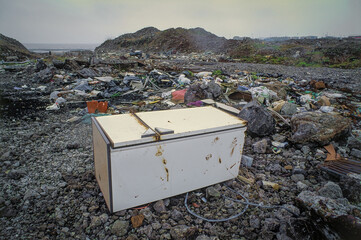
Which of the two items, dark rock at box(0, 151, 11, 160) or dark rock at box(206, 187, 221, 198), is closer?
dark rock at box(206, 187, 221, 198)

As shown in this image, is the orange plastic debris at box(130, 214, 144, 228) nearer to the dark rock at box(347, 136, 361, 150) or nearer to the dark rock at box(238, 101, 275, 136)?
the dark rock at box(238, 101, 275, 136)

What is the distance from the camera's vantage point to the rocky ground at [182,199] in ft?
5.71

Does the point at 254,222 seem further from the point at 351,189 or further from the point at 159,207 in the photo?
the point at 351,189

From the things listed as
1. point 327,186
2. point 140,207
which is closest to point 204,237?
point 140,207

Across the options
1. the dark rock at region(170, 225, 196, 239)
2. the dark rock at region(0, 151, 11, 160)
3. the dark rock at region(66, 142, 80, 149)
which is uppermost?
the dark rock at region(66, 142, 80, 149)

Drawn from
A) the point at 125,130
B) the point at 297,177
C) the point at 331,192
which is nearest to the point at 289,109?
the point at 297,177

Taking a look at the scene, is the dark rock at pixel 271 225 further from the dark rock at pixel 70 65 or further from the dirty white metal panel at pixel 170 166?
the dark rock at pixel 70 65

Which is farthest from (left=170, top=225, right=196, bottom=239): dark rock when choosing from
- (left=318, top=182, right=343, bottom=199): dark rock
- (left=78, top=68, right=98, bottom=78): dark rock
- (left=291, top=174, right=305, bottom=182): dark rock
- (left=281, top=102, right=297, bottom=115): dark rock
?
→ (left=78, top=68, right=98, bottom=78): dark rock

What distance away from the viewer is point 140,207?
200 centimetres

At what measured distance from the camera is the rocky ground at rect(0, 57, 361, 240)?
174 centimetres

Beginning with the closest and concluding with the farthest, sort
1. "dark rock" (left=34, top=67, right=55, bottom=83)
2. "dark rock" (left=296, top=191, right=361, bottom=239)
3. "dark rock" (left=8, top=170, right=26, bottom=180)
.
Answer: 1. "dark rock" (left=296, top=191, right=361, bottom=239)
2. "dark rock" (left=8, top=170, right=26, bottom=180)
3. "dark rock" (left=34, top=67, right=55, bottom=83)

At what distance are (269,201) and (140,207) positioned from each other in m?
1.31

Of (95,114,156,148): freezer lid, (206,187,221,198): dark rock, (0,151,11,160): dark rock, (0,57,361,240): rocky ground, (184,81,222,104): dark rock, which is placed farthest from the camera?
(184,81,222,104): dark rock

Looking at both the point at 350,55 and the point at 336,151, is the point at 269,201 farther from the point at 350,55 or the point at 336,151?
the point at 350,55
